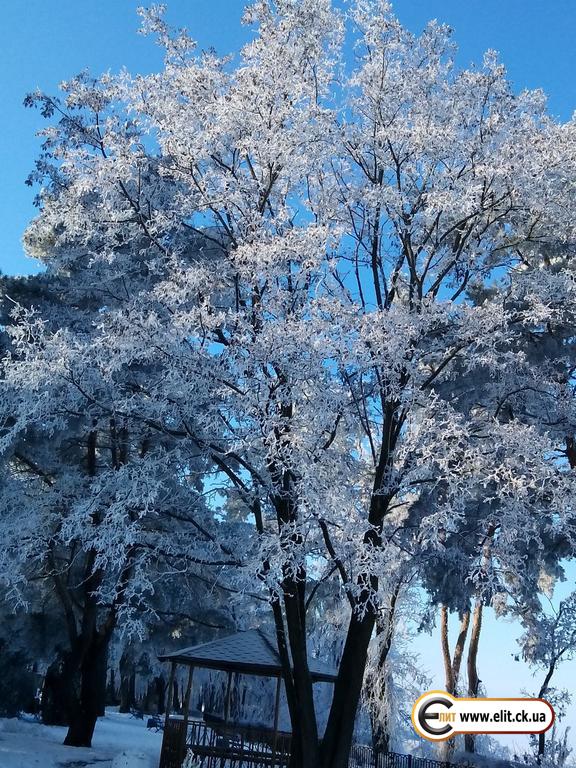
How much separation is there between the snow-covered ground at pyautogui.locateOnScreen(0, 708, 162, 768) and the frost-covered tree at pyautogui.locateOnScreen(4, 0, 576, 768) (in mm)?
5621

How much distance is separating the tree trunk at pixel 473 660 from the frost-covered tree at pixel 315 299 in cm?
822

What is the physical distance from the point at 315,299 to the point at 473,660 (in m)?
13.9

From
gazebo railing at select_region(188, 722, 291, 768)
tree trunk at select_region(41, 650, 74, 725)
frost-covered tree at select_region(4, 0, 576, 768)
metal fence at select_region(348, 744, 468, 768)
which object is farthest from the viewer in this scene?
tree trunk at select_region(41, 650, 74, 725)

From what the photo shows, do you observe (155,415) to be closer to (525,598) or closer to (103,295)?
(103,295)

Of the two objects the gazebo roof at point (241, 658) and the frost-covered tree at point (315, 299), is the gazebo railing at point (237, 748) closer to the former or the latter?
the gazebo roof at point (241, 658)

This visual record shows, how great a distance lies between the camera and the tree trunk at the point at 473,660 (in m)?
19.8

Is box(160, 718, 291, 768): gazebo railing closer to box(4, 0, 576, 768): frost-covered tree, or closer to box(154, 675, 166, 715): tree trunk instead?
box(4, 0, 576, 768): frost-covered tree

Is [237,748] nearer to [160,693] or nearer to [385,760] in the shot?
[385,760]

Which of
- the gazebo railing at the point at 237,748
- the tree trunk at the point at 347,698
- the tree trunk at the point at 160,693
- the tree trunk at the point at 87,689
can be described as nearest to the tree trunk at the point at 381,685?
the gazebo railing at the point at 237,748

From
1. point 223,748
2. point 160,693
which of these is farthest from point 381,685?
point 160,693

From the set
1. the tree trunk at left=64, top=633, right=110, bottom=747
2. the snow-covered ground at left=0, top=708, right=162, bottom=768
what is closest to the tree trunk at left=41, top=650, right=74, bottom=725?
the snow-covered ground at left=0, top=708, right=162, bottom=768

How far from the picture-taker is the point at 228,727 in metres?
17.2

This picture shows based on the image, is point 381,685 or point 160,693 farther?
point 160,693

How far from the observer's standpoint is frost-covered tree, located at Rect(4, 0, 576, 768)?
34.1 feet
